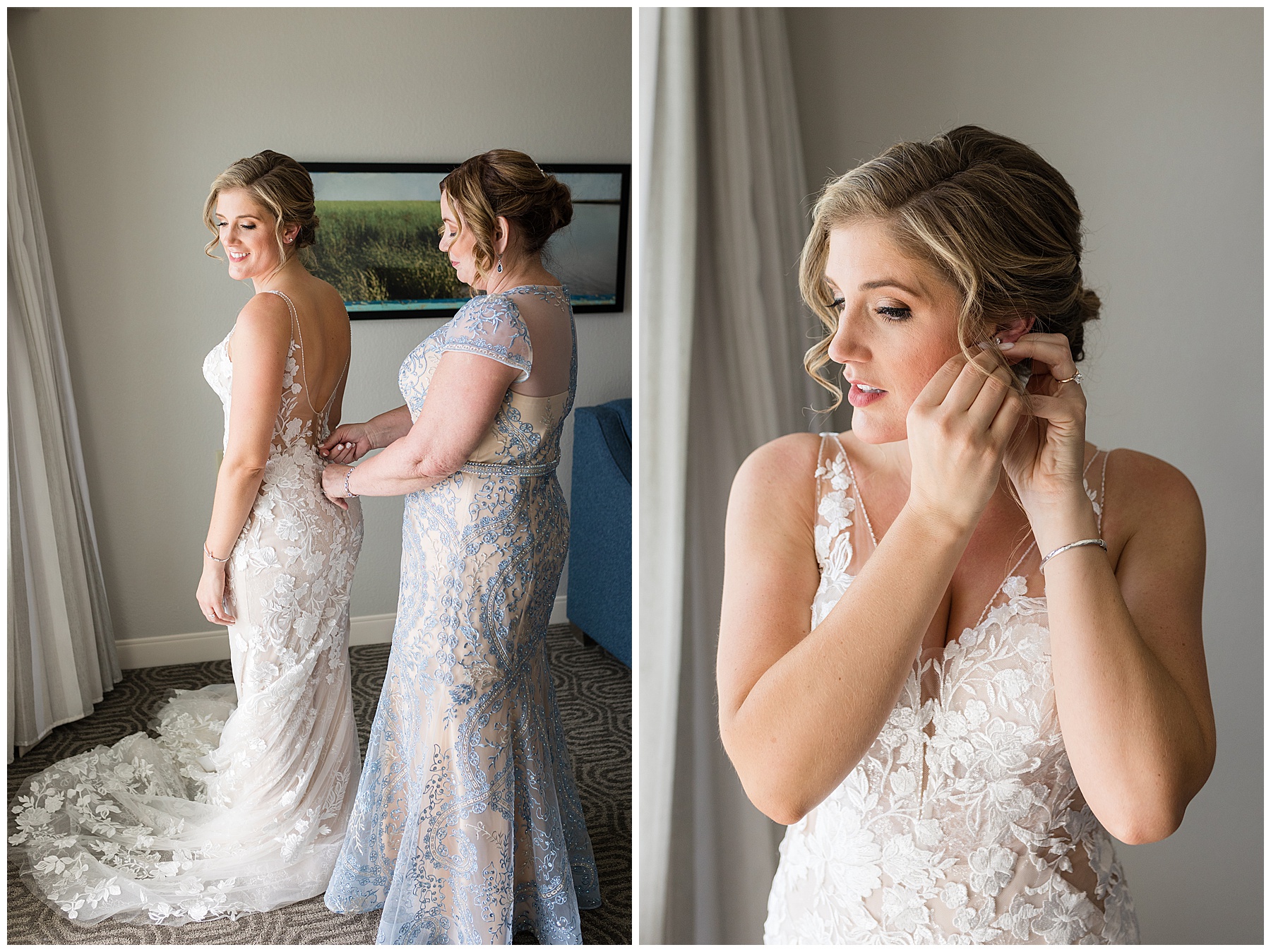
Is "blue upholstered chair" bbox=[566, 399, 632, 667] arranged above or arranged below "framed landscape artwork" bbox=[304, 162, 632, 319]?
below

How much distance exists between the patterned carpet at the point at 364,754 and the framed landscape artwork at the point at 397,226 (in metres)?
1.39

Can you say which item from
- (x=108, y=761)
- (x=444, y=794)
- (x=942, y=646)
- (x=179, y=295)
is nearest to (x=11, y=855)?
(x=108, y=761)

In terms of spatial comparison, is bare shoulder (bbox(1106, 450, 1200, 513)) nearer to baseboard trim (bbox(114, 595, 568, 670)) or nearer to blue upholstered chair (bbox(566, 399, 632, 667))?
baseboard trim (bbox(114, 595, 568, 670))

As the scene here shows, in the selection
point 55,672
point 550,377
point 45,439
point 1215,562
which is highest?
point 550,377

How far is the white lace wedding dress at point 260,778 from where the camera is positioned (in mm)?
2096

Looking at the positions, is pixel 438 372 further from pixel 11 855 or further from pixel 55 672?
pixel 11 855

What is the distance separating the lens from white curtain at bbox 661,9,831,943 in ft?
5.55

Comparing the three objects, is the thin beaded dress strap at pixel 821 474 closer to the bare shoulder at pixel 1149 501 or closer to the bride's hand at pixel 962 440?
the bride's hand at pixel 962 440

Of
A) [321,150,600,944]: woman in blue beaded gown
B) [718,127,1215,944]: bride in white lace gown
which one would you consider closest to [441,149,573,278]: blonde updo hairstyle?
[321,150,600,944]: woman in blue beaded gown

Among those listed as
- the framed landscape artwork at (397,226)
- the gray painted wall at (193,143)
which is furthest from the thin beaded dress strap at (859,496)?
the framed landscape artwork at (397,226)

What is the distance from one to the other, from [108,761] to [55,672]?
29 cm

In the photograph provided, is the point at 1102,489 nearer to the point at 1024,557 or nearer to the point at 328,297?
the point at 1024,557

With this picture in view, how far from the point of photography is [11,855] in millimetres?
2176

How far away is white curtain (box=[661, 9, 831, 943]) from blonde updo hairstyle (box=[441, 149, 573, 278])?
1.17 ft
